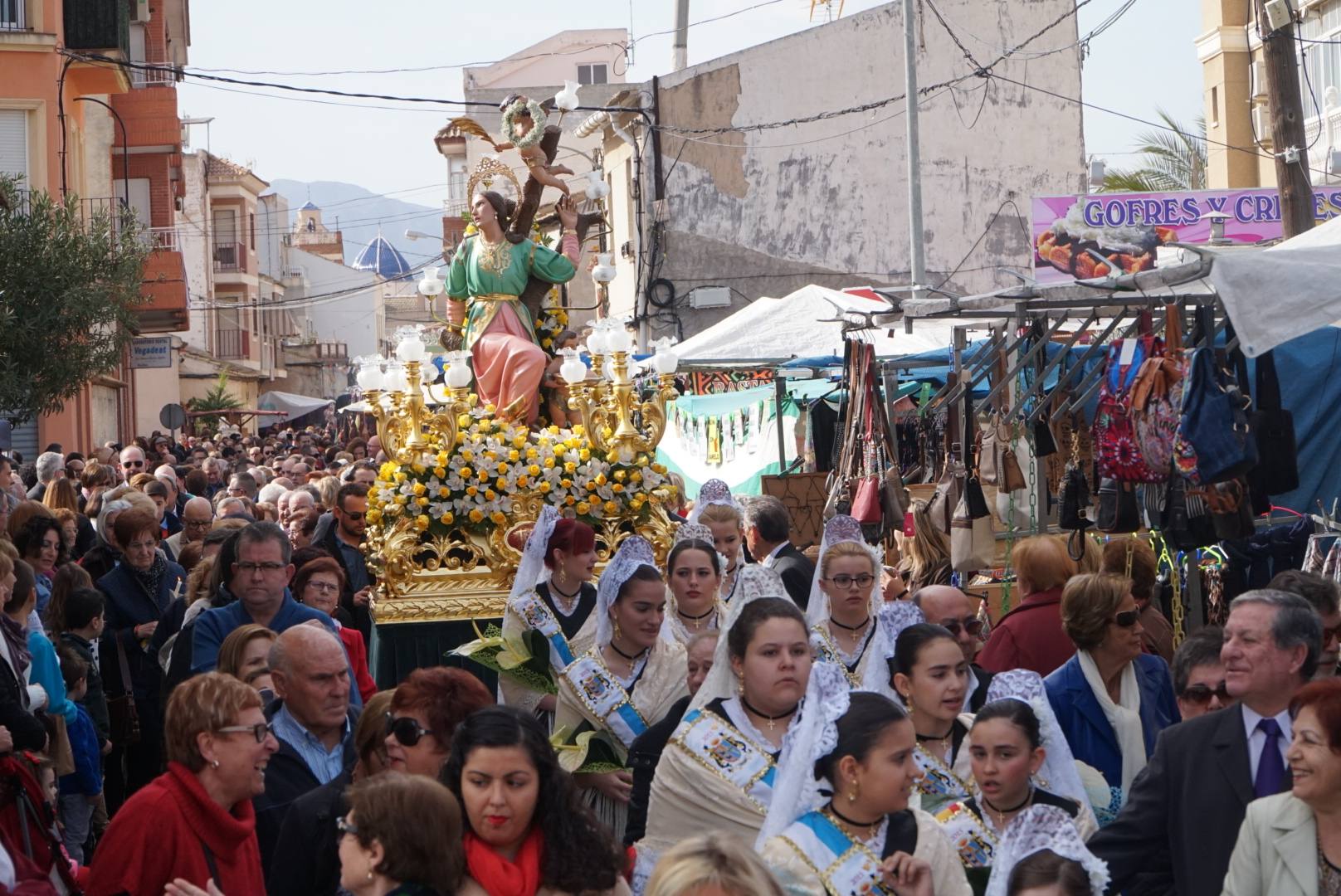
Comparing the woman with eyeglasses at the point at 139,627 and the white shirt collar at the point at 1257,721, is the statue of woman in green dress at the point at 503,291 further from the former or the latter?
the white shirt collar at the point at 1257,721

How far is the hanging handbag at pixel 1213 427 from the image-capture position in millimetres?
7270

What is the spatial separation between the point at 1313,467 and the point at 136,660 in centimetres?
653

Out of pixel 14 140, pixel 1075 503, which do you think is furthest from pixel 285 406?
pixel 1075 503

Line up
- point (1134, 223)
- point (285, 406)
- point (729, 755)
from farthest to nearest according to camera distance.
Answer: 1. point (285, 406)
2. point (1134, 223)
3. point (729, 755)

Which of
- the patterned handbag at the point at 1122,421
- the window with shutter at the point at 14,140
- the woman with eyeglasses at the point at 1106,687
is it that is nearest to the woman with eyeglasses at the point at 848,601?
the woman with eyeglasses at the point at 1106,687

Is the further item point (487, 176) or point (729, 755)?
point (487, 176)

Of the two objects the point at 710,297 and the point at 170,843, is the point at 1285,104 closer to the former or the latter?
the point at 170,843

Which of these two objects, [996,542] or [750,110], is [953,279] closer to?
[750,110]

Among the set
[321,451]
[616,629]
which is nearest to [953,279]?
[321,451]

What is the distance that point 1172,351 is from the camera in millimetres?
7953

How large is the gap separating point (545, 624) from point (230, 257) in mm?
54152

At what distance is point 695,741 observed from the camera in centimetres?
504

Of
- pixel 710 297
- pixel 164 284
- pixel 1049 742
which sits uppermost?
pixel 164 284

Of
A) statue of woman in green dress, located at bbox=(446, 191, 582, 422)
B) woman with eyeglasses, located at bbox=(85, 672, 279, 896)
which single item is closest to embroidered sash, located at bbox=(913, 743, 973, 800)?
woman with eyeglasses, located at bbox=(85, 672, 279, 896)
